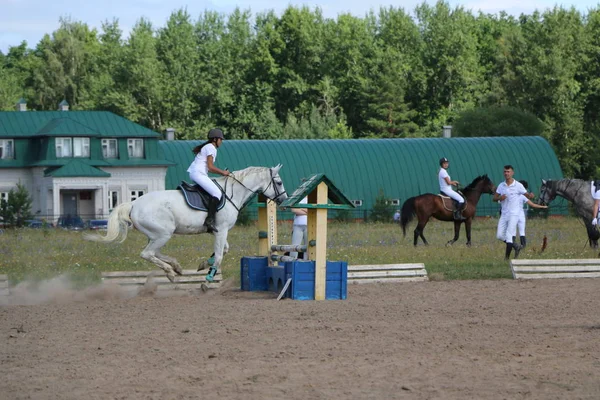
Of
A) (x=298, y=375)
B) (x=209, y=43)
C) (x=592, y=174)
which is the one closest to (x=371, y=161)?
(x=592, y=174)

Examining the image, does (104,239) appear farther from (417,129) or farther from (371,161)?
(417,129)

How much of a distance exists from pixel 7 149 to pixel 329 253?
36.6 metres

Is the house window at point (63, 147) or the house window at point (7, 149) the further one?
the house window at point (7, 149)

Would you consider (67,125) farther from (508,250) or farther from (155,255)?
(155,255)

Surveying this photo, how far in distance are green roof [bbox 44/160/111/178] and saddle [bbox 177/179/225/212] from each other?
39247mm

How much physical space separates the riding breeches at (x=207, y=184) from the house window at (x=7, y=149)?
4273 cm

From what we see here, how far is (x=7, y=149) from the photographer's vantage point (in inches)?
2285

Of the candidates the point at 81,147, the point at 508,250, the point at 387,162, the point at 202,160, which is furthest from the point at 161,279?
the point at 81,147

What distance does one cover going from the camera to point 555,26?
258 ft

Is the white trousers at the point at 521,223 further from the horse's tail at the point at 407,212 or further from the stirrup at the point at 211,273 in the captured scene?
the stirrup at the point at 211,273

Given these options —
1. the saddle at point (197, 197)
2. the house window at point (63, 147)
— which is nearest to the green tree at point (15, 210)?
the house window at point (63, 147)

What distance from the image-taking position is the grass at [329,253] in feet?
69.5

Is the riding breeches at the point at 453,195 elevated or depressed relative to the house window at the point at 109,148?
depressed

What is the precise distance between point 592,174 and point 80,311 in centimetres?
6336
